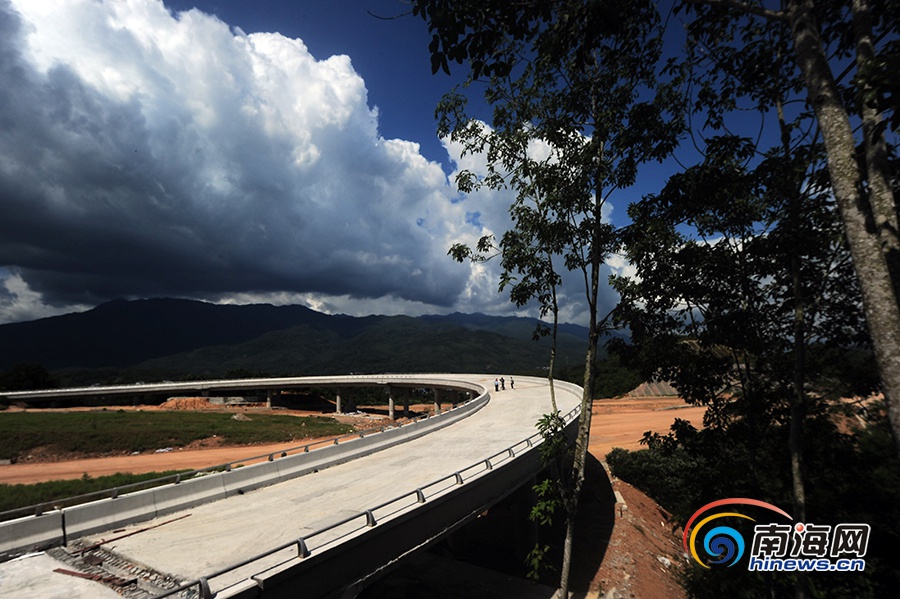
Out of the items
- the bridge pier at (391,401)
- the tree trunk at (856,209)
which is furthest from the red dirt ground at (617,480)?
the tree trunk at (856,209)

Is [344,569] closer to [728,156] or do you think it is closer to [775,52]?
[728,156]

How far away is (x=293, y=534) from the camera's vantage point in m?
11.2

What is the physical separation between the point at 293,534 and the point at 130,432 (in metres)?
45.9

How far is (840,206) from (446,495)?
487 inches

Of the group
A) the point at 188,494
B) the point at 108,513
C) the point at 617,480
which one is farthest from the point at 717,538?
the point at 617,480

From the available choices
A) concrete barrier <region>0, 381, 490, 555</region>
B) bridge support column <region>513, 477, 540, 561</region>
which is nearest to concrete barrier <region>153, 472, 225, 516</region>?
concrete barrier <region>0, 381, 490, 555</region>

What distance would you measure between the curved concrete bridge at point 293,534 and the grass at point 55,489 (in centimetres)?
1705

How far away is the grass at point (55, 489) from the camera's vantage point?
2320 centimetres

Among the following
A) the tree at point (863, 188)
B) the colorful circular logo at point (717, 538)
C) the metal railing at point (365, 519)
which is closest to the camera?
the tree at point (863, 188)

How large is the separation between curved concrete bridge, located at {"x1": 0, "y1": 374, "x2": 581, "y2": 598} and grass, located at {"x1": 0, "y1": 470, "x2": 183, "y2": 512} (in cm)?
1705

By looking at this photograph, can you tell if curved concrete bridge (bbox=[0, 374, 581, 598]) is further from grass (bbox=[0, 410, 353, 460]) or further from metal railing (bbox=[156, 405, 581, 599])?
grass (bbox=[0, 410, 353, 460])

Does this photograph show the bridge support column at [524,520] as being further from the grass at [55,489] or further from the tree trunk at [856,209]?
the grass at [55,489]

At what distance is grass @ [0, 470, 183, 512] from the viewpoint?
23.2 metres

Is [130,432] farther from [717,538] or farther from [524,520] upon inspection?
[717,538]
